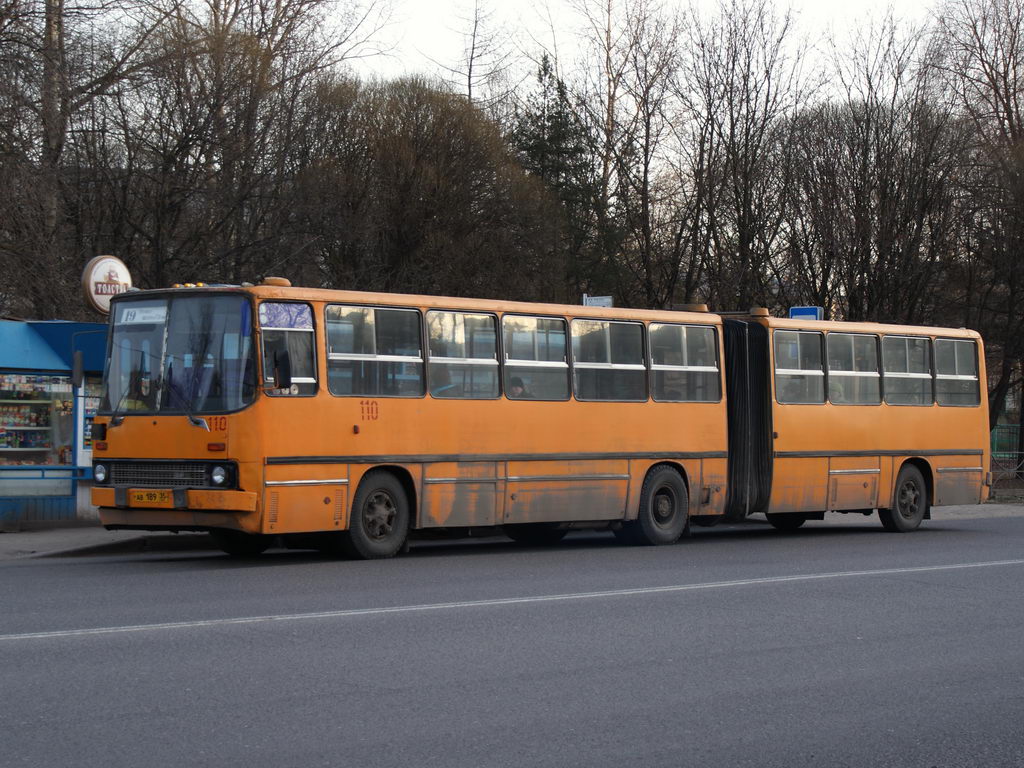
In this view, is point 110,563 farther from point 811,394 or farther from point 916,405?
point 916,405

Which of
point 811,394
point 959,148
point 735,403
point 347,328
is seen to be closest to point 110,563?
point 347,328

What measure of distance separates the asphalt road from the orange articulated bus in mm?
998

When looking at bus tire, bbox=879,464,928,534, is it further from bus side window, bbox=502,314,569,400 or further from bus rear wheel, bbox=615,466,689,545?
bus side window, bbox=502,314,569,400

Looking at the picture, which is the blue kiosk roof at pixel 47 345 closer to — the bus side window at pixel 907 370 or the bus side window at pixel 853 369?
the bus side window at pixel 853 369

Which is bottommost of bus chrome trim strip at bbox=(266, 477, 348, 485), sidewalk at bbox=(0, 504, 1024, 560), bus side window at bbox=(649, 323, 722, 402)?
sidewalk at bbox=(0, 504, 1024, 560)

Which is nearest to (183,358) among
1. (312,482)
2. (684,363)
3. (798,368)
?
(312,482)

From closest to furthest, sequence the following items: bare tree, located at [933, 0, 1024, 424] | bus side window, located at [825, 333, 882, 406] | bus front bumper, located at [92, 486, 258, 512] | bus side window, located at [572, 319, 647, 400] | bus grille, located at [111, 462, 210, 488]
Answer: bus front bumper, located at [92, 486, 258, 512] → bus grille, located at [111, 462, 210, 488] → bus side window, located at [572, 319, 647, 400] → bus side window, located at [825, 333, 882, 406] → bare tree, located at [933, 0, 1024, 424]

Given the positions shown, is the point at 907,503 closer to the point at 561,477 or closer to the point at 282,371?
the point at 561,477

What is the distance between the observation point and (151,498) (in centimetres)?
1381

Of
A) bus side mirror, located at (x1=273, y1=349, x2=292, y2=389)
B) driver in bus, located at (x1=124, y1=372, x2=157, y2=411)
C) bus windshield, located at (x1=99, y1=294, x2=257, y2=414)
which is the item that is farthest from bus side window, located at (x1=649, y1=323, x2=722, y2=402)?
driver in bus, located at (x1=124, y1=372, x2=157, y2=411)

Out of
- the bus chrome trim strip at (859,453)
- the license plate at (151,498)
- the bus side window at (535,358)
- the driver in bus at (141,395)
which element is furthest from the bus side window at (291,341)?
the bus chrome trim strip at (859,453)

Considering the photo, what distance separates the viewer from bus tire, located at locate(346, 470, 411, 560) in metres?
14.6

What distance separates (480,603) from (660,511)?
23.8ft

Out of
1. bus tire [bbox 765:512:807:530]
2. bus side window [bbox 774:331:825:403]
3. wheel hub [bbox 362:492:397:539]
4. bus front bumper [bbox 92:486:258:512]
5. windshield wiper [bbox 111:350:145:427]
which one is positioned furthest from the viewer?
bus tire [bbox 765:512:807:530]
